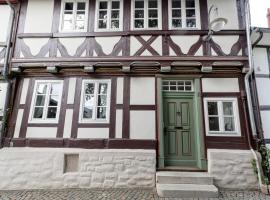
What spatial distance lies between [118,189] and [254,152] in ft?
11.7

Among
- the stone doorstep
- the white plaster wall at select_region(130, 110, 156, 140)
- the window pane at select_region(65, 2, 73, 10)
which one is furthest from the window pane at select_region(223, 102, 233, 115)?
the window pane at select_region(65, 2, 73, 10)

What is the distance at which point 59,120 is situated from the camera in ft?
19.3

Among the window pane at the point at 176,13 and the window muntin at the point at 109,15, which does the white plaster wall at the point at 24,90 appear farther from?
the window pane at the point at 176,13

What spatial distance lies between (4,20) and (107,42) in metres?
3.52

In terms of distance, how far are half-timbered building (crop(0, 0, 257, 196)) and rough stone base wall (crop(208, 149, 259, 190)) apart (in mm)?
24

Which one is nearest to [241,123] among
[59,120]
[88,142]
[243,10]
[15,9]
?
[243,10]

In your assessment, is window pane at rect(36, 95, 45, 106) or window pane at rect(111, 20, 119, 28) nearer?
window pane at rect(36, 95, 45, 106)

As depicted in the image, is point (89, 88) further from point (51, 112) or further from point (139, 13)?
point (139, 13)

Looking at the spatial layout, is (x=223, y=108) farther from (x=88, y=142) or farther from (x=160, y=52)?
(x=88, y=142)

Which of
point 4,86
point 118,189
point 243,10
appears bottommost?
point 118,189

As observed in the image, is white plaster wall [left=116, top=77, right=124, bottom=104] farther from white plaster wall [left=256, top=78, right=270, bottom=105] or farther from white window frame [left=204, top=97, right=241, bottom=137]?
white plaster wall [left=256, top=78, right=270, bottom=105]

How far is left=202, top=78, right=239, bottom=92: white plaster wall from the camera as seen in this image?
5871 millimetres

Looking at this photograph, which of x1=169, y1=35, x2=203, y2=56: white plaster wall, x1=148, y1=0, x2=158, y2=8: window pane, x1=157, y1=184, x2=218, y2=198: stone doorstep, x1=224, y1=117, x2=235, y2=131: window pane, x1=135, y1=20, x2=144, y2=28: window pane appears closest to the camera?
x1=157, y1=184, x2=218, y2=198: stone doorstep

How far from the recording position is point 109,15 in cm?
651
